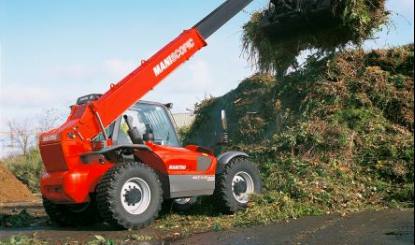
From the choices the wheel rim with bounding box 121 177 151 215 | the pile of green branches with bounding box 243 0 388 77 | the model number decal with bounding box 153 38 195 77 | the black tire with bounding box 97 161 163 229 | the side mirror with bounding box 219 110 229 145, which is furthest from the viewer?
the pile of green branches with bounding box 243 0 388 77

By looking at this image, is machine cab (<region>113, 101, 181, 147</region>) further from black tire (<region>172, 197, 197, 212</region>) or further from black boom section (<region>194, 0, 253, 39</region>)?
black boom section (<region>194, 0, 253, 39</region>)

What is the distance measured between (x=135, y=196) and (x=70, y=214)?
1.74 meters

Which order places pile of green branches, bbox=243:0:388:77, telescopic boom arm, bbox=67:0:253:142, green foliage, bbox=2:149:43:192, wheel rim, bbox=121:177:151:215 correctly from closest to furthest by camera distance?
wheel rim, bbox=121:177:151:215 < telescopic boom arm, bbox=67:0:253:142 < pile of green branches, bbox=243:0:388:77 < green foliage, bbox=2:149:43:192

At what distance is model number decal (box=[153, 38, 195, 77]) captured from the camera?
934 centimetres

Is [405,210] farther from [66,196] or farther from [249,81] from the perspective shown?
[249,81]

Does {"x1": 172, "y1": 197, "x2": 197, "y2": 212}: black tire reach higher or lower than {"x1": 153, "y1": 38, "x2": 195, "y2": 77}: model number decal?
lower

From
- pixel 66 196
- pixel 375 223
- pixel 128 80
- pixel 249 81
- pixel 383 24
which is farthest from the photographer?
pixel 249 81

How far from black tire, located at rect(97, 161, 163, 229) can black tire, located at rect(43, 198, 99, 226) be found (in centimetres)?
123

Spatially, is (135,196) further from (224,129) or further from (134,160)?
(224,129)

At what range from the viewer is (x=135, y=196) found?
8.23 metres

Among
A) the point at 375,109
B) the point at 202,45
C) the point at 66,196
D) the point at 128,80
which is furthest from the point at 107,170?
the point at 375,109

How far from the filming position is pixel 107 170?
8.39m

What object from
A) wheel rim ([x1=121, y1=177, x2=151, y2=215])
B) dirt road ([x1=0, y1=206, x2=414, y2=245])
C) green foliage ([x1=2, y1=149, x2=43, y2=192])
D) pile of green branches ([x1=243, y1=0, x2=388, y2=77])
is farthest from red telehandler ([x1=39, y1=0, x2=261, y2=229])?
green foliage ([x1=2, y1=149, x2=43, y2=192])

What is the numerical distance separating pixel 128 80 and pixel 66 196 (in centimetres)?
208
